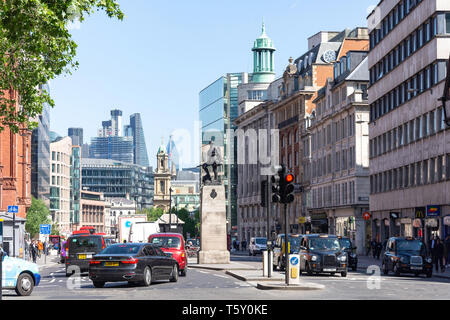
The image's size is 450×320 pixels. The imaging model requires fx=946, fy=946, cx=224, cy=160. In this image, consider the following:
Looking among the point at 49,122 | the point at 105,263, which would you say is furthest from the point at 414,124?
the point at 49,122

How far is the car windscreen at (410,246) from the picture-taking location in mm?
41844

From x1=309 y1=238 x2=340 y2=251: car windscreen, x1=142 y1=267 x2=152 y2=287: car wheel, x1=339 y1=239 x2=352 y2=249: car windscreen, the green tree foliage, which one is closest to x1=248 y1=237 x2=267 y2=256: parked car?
x1=339 y1=239 x2=352 y2=249: car windscreen

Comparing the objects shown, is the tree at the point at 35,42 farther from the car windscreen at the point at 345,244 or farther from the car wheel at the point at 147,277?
the car windscreen at the point at 345,244

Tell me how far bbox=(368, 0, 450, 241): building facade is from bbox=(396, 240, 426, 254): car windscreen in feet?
Answer: 28.5

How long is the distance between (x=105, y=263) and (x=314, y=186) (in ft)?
235

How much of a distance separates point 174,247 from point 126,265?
34.0ft

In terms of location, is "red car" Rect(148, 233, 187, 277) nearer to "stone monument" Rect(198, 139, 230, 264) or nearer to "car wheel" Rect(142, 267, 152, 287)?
"car wheel" Rect(142, 267, 152, 287)

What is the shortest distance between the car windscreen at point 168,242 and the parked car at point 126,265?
8.31 meters

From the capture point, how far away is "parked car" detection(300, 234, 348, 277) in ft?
129

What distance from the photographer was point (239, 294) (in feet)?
84.2

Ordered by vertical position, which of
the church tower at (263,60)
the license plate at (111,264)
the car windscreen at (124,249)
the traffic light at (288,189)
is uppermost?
the church tower at (263,60)

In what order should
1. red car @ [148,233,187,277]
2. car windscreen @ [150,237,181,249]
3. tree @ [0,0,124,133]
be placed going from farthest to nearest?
car windscreen @ [150,237,181,249]
red car @ [148,233,187,277]
tree @ [0,0,124,133]

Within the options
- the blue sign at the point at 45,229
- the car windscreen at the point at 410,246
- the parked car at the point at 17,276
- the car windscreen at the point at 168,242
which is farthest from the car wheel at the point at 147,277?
the blue sign at the point at 45,229

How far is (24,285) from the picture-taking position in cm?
2639
